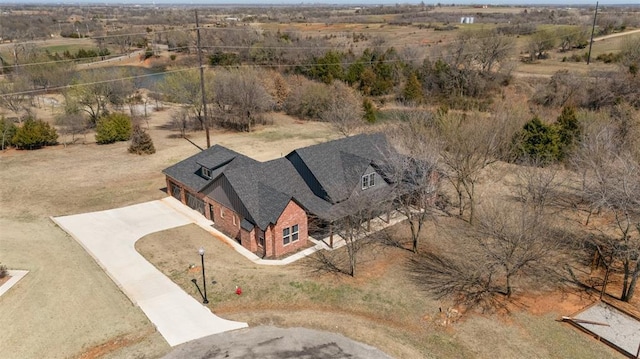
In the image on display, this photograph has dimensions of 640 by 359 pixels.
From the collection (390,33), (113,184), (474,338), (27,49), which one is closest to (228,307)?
(474,338)

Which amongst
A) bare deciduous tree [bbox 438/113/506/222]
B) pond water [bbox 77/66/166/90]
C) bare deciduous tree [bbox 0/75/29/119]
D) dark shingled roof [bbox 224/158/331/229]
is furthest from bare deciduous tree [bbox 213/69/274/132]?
bare deciduous tree [bbox 438/113/506/222]

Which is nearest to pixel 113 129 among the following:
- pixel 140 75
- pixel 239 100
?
pixel 239 100

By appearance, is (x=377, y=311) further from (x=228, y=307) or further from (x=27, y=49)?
(x=27, y=49)

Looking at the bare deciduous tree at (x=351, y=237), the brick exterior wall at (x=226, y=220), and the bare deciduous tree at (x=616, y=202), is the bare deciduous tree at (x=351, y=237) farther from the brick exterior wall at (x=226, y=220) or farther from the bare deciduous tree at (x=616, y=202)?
the bare deciduous tree at (x=616, y=202)

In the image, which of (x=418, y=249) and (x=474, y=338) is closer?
(x=474, y=338)

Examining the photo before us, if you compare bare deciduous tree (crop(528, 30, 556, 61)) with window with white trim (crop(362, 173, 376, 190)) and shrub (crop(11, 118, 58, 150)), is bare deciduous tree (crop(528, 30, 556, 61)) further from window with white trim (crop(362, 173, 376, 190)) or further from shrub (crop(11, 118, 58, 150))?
Answer: shrub (crop(11, 118, 58, 150))

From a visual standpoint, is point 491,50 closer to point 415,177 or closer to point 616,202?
point 415,177
